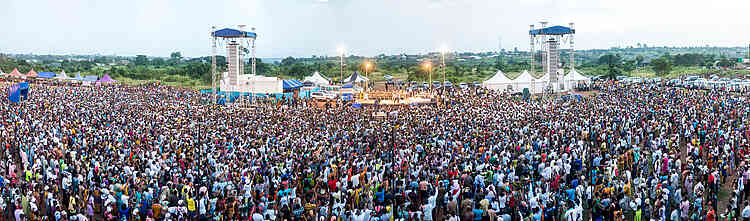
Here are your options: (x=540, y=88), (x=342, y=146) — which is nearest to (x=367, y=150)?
(x=342, y=146)

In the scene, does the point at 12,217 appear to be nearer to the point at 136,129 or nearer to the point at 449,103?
the point at 136,129

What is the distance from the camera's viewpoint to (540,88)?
43.8m

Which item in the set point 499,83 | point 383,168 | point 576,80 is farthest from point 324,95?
point 383,168

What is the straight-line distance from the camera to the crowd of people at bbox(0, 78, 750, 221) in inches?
451

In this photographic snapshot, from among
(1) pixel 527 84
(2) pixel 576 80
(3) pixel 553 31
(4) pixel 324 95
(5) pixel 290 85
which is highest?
(3) pixel 553 31

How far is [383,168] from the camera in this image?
14.5m

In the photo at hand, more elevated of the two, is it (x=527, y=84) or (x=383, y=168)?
(x=527, y=84)

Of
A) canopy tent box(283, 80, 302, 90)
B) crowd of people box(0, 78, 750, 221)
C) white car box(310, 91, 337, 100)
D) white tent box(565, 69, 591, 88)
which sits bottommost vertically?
crowd of people box(0, 78, 750, 221)

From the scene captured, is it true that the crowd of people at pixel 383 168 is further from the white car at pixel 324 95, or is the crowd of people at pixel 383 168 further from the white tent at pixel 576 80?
the white tent at pixel 576 80

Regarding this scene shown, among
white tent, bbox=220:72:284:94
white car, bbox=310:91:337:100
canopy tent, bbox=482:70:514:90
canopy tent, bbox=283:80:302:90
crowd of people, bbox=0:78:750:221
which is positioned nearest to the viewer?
crowd of people, bbox=0:78:750:221

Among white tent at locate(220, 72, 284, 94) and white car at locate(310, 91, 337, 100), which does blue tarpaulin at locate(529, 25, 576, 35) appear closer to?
white car at locate(310, 91, 337, 100)

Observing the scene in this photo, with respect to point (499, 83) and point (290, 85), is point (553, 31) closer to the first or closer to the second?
point (499, 83)

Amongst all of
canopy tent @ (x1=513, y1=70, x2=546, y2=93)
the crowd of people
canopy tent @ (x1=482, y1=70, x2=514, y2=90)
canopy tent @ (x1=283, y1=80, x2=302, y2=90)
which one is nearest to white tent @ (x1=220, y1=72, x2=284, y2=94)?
canopy tent @ (x1=283, y1=80, x2=302, y2=90)

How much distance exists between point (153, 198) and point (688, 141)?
52.9ft
